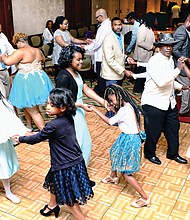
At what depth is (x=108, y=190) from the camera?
11.0 ft

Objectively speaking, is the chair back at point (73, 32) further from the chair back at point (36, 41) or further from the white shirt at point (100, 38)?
the white shirt at point (100, 38)

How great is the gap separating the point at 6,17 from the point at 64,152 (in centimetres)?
659

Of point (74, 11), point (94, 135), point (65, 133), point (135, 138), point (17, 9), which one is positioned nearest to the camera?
point (65, 133)

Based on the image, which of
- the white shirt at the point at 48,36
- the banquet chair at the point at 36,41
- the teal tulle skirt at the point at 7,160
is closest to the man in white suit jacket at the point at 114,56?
the teal tulle skirt at the point at 7,160

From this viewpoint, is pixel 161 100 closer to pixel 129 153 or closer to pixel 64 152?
pixel 129 153

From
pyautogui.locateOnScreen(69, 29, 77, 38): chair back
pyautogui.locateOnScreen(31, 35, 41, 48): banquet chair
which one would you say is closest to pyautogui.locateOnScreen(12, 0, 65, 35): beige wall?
pyautogui.locateOnScreen(31, 35, 41, 48): banquet chair

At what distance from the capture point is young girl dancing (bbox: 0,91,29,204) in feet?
9.27

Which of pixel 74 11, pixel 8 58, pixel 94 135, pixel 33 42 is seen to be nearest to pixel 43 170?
pixel 94 135

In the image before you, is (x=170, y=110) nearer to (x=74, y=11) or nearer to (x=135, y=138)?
(x=135, y=138)

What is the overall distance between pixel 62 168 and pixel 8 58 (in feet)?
6.60

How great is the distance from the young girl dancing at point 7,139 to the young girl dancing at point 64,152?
33 cm

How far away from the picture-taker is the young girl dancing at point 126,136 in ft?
9.48

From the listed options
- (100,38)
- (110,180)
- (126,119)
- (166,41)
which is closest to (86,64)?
(100,38)

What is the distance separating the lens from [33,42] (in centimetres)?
888
